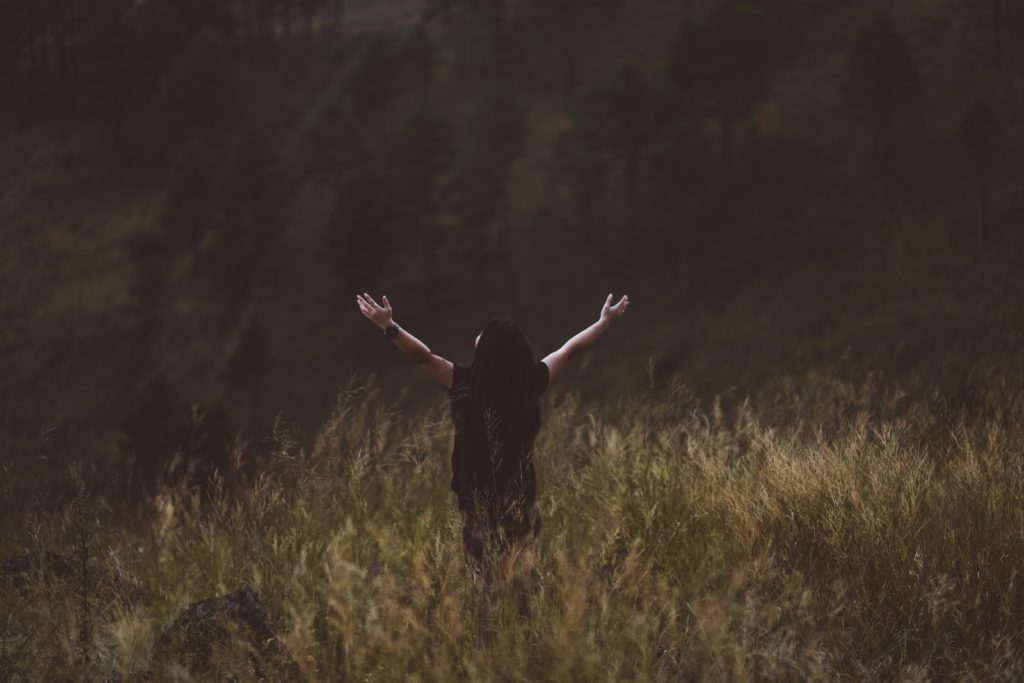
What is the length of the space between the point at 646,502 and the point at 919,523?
105cm

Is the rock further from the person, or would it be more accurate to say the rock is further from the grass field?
the person

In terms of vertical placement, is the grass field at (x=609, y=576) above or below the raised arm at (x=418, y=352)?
below

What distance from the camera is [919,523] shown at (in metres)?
2.90

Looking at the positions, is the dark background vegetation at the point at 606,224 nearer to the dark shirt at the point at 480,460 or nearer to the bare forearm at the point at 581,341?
the bare forearm at the point at 581,341

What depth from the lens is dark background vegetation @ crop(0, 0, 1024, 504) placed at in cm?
3147

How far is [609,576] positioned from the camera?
115 inches

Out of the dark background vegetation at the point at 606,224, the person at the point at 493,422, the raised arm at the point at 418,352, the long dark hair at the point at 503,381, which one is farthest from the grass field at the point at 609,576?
the dark background vegetation at the point at 606,224

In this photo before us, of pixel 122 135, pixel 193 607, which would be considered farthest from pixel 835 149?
pixel 193 607

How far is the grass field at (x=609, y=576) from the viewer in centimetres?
239

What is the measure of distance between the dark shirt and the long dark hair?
36 millimetres

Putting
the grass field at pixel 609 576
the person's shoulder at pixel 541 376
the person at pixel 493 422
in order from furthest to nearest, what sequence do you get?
the person's shoulder at pixel 541 376 < the person at pixel 493 422 < the grass field at pixel 609 576

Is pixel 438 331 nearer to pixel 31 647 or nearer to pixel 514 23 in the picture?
pixel 514 23

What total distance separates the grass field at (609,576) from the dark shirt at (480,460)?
239 mm

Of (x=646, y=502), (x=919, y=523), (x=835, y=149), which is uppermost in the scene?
(x=919, y=523)
